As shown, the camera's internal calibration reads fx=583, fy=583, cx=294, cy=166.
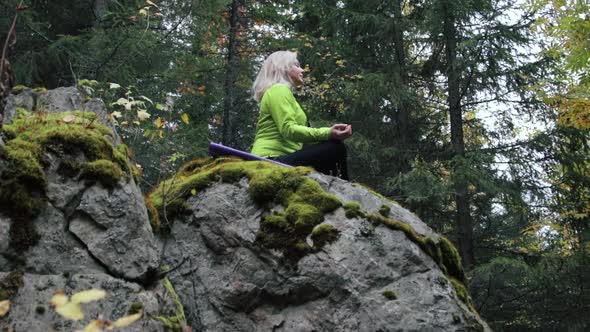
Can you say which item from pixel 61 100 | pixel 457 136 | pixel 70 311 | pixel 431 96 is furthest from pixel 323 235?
pixel 431 96

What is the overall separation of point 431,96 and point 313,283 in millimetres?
10519

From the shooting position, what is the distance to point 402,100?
12.3m

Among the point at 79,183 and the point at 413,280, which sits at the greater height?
the point at 79,183

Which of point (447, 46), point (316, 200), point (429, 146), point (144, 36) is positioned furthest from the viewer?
point (429, 146)

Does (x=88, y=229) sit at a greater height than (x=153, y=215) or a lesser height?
lesser

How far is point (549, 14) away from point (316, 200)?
871 centimetres

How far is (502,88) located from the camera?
11883 millimetres

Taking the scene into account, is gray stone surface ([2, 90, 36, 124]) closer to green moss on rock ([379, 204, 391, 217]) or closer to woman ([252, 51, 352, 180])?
woman ([252, 51, 352, 180])

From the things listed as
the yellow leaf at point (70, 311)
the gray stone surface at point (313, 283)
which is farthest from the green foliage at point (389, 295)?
the yellow leaf at point (70, 311)

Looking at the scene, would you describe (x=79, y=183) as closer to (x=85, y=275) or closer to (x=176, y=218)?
(x=85, y=275)

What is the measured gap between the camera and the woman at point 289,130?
514 cm

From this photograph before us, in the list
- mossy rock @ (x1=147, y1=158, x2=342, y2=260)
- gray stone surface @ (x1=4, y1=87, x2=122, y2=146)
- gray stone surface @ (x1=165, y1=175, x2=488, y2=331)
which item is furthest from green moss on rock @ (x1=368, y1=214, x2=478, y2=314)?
gray stone surface @ (x1=4, y1=87, x2=122, y2=146)

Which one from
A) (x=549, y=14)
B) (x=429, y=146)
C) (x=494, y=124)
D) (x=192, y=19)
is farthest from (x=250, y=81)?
(x=549, y=14)

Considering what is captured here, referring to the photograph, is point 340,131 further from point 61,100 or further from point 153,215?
point 61,100
